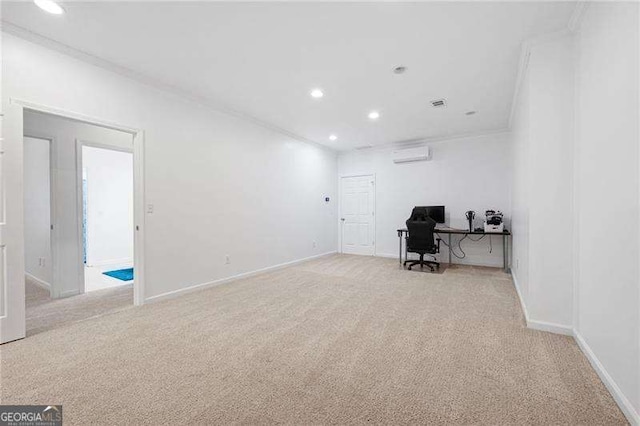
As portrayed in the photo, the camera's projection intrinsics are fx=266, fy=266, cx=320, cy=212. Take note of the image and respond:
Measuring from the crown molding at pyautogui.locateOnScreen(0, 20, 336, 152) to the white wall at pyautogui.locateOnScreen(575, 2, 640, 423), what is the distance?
4.03 m

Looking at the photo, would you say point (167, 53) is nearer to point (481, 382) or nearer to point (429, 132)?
point (481, 382)

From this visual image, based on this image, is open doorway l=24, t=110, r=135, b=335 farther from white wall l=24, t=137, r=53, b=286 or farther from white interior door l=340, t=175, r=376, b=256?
white interior door l=340, t=175, r=376, b=256

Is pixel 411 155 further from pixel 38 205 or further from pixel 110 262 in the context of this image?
pixel 110 262

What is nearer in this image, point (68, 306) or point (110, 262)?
point (68, 306)

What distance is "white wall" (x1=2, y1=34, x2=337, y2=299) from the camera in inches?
101

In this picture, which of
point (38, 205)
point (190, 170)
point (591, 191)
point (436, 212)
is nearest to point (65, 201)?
point (38, 205)

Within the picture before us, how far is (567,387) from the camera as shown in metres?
1.66

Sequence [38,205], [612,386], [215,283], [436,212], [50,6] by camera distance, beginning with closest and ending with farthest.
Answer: [612,386] < [50,6] < [215,283] < [38,205] < [436,212]

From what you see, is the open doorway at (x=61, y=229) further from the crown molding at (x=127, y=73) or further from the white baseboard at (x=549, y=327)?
the white baseboard at (x=549, y=327)

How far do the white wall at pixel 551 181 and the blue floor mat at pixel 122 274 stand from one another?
5.88 meters

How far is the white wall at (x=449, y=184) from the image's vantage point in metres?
5.27

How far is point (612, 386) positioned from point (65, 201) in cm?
582

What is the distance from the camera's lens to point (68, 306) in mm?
3264

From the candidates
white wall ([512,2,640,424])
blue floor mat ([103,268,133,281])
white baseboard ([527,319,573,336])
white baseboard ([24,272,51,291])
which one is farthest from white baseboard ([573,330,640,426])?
white baseboard ([24,272,51,291])
